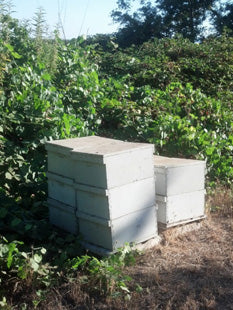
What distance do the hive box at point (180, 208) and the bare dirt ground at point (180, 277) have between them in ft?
0.40

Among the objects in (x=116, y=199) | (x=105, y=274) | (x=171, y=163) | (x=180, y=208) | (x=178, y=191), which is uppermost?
(x=171, y=163)

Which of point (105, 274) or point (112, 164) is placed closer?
point (105, 274)

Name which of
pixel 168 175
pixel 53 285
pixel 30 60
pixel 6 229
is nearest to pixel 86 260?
pixel 53 285

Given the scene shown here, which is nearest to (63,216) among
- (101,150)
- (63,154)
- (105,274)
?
(63,154)

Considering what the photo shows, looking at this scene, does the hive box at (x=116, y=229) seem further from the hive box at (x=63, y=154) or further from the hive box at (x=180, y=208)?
the hive box at (x=63, y=154)

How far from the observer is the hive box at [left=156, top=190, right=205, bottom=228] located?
4027 mm

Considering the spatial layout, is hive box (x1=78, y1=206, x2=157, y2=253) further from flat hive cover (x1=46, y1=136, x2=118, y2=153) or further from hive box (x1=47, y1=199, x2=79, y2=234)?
flat hive cover (x1=46, y1=136, x2=118, y2=153)

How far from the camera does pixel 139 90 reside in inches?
251

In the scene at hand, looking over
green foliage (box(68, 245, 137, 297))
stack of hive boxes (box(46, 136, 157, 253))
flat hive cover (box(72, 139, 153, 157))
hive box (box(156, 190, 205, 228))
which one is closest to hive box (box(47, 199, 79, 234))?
stack of hive boxes (box(46, 136, 157, 253))

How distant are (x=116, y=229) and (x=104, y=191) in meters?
0.34

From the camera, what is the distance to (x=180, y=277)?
10.9ft

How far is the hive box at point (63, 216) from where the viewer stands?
3.77 m

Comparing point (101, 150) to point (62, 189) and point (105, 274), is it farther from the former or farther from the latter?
point (105, 274)

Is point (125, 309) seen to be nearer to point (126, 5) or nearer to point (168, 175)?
point (168, 175)
